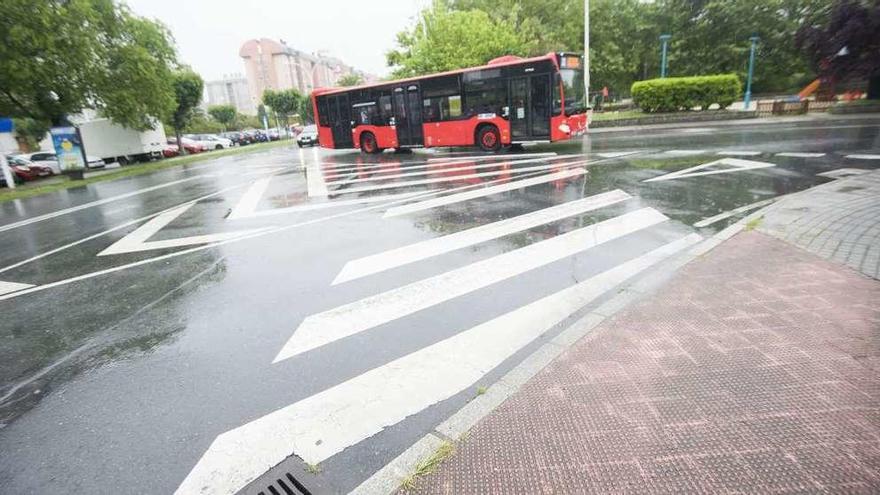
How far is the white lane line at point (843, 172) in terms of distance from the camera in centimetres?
964

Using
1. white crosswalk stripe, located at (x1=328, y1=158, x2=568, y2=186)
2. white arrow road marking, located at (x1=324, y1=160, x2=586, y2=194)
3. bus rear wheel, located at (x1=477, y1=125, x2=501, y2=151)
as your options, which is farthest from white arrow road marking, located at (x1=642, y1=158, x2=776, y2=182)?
bus rear wheel, located at (x1=477, y1=125, x2=501, y2=151)

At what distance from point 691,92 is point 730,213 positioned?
20.7 meters

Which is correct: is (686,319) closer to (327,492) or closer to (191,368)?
(327,492)

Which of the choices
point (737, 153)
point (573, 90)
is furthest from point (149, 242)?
point (737, 153)

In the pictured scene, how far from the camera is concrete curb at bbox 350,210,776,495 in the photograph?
8.66 feet

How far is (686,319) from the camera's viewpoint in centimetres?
414

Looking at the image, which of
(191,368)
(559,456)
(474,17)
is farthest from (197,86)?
(559,456)

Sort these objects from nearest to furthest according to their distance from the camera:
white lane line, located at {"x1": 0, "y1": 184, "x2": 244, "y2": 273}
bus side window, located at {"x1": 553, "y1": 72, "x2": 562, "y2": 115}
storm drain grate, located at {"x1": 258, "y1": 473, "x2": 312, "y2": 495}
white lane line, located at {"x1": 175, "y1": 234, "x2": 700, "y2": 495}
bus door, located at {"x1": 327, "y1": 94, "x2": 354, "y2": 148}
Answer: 1. storm drain grate, located at {"x1": 258, "y1": 473, "x2": 312, "y2": 495}
2. white lane line, located at {"x1": 175, "y1": 234, "x2": 700, "y2": 495}
3. white lane line, located at {"x1": 0, "y1": 184, "x2": 244, "y2": 273}
4. bus side window, located at {"x1": 553, "y1": 72, "x2": 562, "y2": 115}
5. bus door, located at {"x1": 327, "y1": 94, "x2": 354, "y2": 148}

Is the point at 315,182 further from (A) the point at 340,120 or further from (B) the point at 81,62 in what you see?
(B) the point at 81,62

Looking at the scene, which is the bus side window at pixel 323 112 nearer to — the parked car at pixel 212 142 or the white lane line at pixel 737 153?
the white lane line at pixel 737 153

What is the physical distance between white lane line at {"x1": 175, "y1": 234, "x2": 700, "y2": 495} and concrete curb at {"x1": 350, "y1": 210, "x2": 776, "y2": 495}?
24cm

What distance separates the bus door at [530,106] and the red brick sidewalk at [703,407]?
1325 centimetres

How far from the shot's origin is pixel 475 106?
717 inches

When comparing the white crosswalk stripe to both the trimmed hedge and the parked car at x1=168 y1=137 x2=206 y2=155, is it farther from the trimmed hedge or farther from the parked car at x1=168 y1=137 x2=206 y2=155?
the parked car at x1=168 y1=137 x2=206 y2=155
